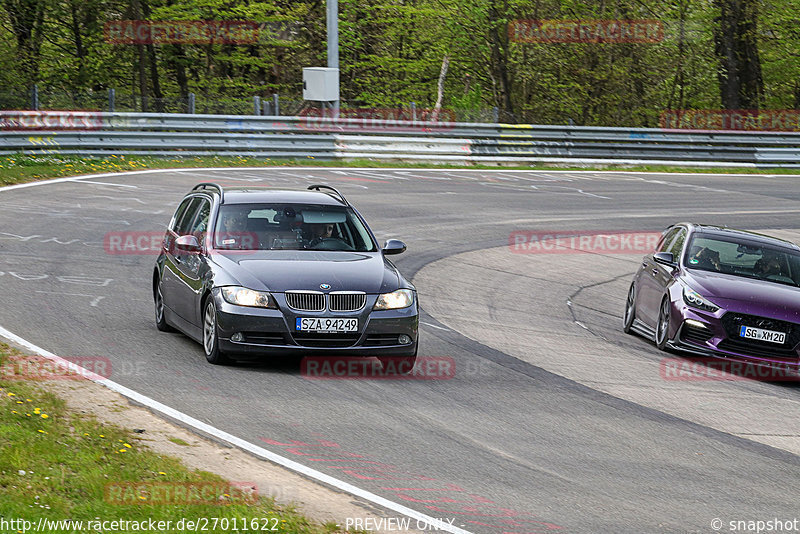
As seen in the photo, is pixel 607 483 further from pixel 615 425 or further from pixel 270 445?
pixel 270 445

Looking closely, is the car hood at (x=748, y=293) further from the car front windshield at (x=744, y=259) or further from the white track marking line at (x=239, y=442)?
the white track marking line at (x=239, y=442)

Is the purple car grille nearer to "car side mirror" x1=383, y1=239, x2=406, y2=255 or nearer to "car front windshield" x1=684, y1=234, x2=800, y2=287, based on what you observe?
"car front windshield" x1=684, y1=234, x2=800, y2=287

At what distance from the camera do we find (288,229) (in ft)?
35.8

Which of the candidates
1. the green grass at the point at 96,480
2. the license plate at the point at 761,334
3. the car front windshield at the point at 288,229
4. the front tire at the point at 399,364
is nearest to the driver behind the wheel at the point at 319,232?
the car front windshield at the point at 288,229

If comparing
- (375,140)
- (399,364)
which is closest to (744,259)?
(399,364)

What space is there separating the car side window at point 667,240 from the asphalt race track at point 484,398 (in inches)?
49.8

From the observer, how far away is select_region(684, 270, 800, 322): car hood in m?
12.0

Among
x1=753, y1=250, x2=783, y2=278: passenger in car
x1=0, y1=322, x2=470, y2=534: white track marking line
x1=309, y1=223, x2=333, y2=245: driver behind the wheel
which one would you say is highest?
x1=309, y1=223, x2=333, y2=245: driver behind the wheel

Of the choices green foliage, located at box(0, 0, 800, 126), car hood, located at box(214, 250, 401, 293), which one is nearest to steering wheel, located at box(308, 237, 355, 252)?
car hood, located at box(214, 250, 401, 293)

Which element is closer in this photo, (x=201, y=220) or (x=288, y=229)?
(x=288, y=229)

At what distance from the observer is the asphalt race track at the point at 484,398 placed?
693 cm

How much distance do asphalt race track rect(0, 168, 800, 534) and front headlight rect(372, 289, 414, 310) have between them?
2.26 ft

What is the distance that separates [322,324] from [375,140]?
22.5 meters

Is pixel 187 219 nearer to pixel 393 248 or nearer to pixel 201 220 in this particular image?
pixel 201 220
